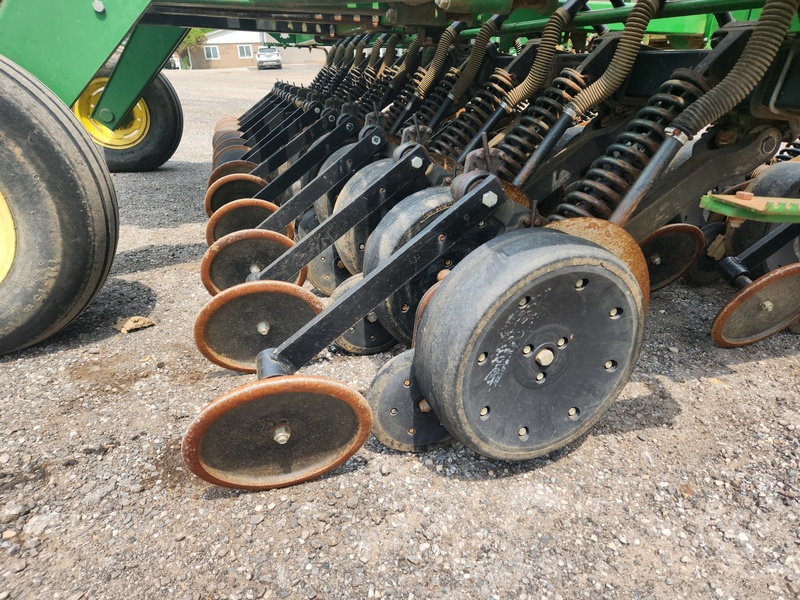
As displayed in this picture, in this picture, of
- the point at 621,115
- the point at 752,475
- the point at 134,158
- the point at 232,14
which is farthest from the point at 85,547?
the point at 134,158

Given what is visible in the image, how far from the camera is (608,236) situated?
1755mm

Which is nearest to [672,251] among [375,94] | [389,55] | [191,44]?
[375,94]

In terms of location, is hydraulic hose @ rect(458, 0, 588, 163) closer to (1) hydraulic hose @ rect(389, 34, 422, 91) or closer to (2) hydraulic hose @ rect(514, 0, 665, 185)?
(2) hydraulic hose @ rect(514, 0, 665, 185)

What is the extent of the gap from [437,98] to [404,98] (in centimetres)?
44

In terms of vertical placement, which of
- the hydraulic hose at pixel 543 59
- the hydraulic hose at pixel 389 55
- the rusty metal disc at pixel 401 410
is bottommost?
the rusty metal disc at pixel 401 410

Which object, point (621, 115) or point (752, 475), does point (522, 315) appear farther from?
point (621, 115)

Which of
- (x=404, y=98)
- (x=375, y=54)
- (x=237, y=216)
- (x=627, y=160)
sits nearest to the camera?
(x=627, y=160)

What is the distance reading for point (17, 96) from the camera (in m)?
2.13

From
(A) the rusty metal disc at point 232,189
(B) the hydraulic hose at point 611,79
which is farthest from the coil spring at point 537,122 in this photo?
(A) the rusty metal disc at point 232,189

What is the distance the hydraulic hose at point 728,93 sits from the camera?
1685 millimetres

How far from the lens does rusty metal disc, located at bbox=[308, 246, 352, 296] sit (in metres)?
2.94

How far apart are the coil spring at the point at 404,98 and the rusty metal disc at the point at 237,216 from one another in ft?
3.88

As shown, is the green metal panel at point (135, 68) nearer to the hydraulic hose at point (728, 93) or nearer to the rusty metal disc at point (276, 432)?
the rusty metal disc at point (276, 432)

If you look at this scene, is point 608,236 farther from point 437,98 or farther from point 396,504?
point 437,98
